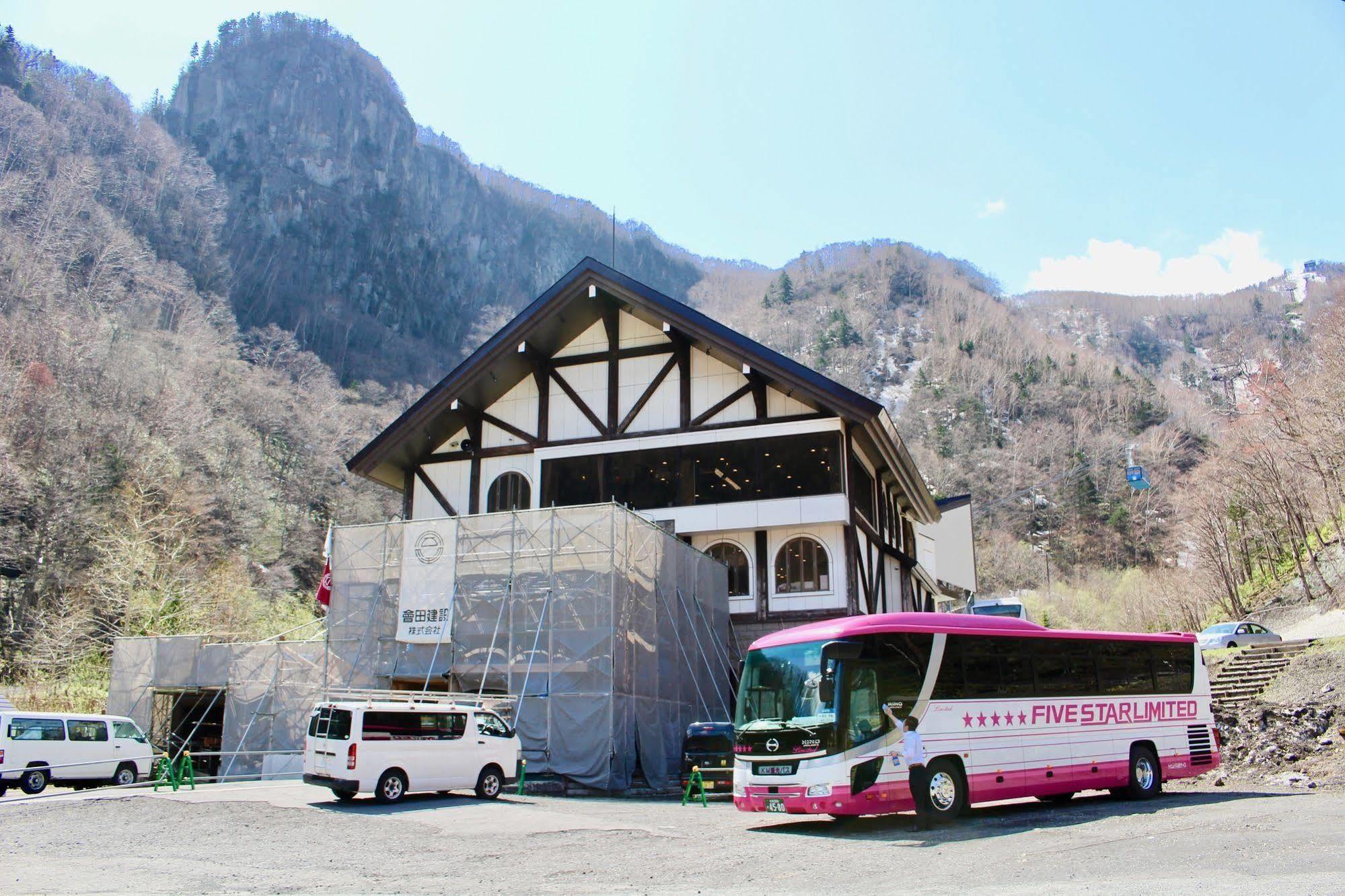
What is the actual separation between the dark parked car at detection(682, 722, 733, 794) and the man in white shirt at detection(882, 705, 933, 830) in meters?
5.99

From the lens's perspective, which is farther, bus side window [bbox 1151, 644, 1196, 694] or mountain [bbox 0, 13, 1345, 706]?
mountain [bbox 0, 13, 1345, 706]

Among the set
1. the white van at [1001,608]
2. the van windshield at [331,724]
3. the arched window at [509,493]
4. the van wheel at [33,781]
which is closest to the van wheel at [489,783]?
the van windshield at [331,724]

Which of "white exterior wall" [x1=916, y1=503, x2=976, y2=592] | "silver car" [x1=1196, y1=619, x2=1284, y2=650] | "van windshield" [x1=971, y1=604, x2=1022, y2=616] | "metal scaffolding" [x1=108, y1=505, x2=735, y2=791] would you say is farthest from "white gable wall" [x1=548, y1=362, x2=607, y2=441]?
"silver car" [x1=1196, y1=619, x2=1284, y2=650]

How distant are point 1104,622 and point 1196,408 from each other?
51032mm

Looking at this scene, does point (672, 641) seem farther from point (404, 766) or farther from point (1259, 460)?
point (1259, 460)


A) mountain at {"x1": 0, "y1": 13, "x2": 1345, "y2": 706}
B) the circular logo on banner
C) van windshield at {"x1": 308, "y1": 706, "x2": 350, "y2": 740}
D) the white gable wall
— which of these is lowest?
van windshield at {"x1": 308, "y1": 706, "x2": 350, "y2": 740}

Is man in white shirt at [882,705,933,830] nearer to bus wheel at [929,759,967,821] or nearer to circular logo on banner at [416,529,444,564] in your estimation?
bus wheel at [929,759,967,821]

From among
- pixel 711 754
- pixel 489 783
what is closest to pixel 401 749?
pixel 489 783

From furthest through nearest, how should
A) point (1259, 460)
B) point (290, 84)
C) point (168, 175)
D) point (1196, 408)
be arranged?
1. point (290, 84)
2. point (168, 175)
3. point (1196, 408)
4. point (1259, 460)

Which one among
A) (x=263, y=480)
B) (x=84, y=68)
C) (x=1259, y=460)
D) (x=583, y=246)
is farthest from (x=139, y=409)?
(x=583, y=246)

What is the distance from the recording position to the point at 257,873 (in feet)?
31.4

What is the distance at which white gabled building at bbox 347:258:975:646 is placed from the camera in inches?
997

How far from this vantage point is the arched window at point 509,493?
27.5 m

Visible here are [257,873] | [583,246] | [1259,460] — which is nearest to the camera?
[257,873]
